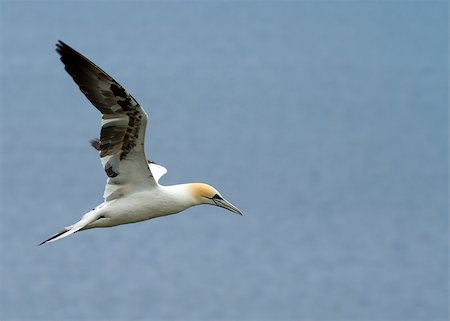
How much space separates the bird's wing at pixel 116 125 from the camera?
7.92m

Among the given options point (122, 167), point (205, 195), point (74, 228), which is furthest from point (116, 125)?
point (205, 195)

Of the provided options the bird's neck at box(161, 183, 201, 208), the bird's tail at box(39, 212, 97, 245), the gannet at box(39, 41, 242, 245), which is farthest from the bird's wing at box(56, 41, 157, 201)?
the bird's tail at box(39, 212, 97, 245)

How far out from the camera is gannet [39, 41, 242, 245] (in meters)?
7.97

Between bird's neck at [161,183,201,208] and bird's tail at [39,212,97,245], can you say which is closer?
bird's tail at [39,212,97,245]

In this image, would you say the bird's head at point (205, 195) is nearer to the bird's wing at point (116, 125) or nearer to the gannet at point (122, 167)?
the gannet at point (122, 167)

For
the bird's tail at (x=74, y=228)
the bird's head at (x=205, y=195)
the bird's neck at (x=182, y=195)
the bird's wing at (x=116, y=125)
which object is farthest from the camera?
the bird's head at (x=205, y=195)

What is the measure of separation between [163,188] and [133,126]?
0.82 meters

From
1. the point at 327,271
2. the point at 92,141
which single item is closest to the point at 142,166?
the point at 92,141

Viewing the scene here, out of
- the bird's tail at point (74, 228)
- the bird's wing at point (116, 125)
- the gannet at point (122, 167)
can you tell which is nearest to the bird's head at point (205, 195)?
the gannet at point (122, 167)

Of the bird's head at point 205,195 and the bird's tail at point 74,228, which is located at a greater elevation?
the bird's head at point 205,195

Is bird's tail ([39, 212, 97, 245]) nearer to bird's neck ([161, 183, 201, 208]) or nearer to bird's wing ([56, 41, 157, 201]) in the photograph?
bird's wing ([56, 41, 157, 201])

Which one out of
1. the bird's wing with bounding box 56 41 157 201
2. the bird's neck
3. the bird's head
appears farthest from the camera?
the bird's head

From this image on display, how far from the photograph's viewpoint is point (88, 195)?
177 ft

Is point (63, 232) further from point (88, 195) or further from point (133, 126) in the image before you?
point (88, 195)
